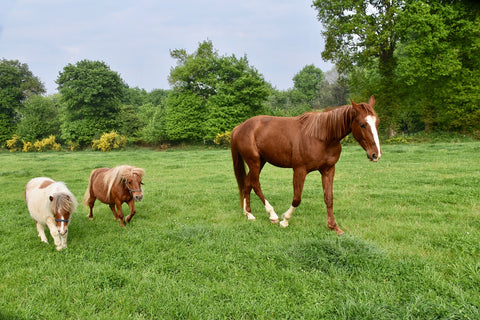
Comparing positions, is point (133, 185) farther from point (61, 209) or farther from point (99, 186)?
point (61, 209)

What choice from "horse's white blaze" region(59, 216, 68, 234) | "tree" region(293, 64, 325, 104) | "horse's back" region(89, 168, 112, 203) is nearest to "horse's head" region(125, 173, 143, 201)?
"horse's back" region(89, 168, 112, 203)

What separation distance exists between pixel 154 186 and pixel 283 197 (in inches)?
190

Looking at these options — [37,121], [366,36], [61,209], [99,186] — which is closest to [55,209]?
[61,209]

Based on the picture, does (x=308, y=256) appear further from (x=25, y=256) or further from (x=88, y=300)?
(x=25, y=256)

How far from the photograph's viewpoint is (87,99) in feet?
129

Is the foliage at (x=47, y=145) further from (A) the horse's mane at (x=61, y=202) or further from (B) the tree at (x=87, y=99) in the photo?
(A) the horse's mane at (x=61, y=202)

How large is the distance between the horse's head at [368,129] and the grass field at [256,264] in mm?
1336

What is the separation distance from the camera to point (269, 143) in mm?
5457

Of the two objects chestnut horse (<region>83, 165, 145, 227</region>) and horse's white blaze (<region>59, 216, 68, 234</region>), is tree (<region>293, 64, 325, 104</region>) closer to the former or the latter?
chestnut horse (<region>83, 165, 145, 227</region>)

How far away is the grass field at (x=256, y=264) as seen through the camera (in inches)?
108

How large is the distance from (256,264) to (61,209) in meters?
3.19

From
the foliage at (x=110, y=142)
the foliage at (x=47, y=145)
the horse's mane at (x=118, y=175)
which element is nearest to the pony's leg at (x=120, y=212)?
the horse's mane at (x=118, y=175)

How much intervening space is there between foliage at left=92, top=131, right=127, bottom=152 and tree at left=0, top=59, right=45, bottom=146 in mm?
20977

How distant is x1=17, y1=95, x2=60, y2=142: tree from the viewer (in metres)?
43.2
